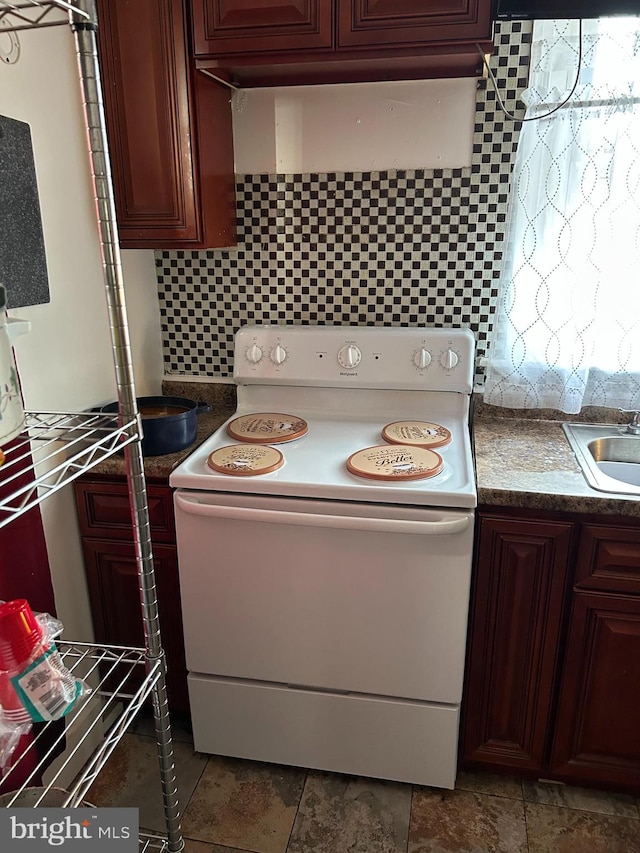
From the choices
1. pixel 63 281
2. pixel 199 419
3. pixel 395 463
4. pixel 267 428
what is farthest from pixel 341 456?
pixel 63 281

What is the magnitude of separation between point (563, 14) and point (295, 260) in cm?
92

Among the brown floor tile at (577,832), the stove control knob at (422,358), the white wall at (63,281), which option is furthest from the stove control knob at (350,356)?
the brown floor tile at (577,832)

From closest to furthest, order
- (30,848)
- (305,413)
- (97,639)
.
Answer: (30,848) → (97,639) → (305,413)

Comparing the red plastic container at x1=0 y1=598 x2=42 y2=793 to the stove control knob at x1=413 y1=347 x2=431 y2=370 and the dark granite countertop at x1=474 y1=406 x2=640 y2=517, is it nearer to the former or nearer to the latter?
the dark granite countertop at x1=474 y1=406 x2=640 y2=517

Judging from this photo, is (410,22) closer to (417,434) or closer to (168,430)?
(417,434)

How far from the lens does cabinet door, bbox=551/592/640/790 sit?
4.92 ft

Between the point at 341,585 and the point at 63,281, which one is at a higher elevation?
the point at 63,281

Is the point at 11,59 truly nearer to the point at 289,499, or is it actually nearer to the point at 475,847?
the point at 289,499

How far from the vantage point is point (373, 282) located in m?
1.96

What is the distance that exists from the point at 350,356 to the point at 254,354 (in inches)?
11.3

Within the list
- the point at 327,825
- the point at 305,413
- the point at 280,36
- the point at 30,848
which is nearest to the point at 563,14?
the point at 280,36

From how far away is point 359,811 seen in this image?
165 centimetres

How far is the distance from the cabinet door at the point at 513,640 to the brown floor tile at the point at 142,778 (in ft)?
2.41

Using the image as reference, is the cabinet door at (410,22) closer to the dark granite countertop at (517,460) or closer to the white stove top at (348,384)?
the white stove top at (348,384)
